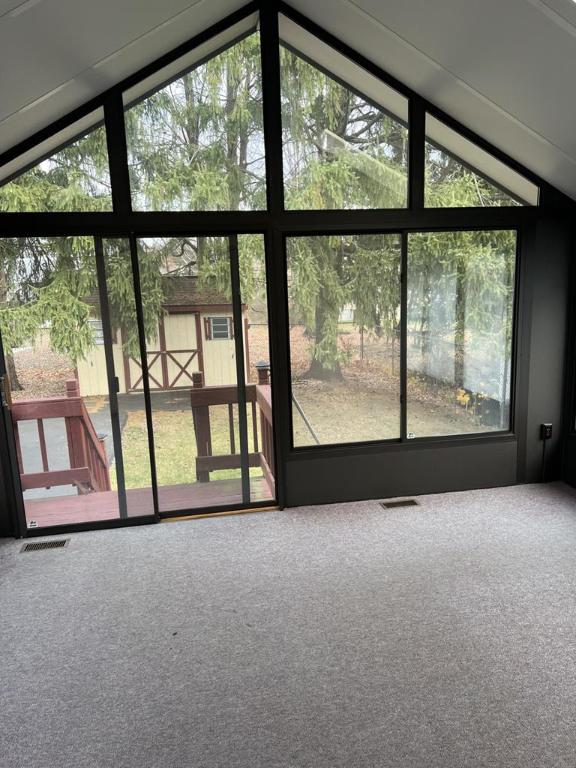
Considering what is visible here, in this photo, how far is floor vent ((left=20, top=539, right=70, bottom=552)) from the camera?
3291 mm

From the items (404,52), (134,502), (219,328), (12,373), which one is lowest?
(134,502)

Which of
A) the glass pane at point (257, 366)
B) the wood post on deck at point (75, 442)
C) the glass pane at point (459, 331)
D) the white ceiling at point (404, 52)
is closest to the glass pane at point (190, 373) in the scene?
the glass pane at point (257, 366)

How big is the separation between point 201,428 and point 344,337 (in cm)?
124

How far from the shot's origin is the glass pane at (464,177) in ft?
11.6

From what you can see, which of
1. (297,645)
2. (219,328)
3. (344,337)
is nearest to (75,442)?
(219,328)

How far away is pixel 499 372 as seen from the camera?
13.1ft

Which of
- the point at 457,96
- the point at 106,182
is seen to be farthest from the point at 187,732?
the point at 457,96

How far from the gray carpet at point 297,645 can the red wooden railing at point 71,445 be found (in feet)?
1.40

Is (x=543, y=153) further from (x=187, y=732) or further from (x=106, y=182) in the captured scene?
(x=187, y=732)

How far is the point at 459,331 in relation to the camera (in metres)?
3.90

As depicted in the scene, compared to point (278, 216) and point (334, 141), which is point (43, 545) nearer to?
point (278, 216)

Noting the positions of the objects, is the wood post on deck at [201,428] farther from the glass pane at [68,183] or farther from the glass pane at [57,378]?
the glass pane at [68,183]

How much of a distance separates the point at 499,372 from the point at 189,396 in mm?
2391

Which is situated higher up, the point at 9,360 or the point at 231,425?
the point at 9,360
